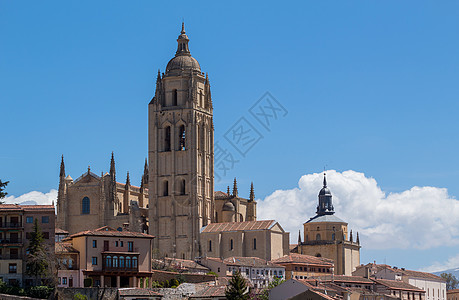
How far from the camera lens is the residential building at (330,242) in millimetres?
128500

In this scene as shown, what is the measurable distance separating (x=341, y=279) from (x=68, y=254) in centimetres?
2895

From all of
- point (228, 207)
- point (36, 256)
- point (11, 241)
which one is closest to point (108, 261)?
point (36, 256)

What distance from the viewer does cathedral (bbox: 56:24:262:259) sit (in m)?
123

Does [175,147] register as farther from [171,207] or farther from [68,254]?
[68,254]

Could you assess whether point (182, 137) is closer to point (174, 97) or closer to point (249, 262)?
point (174, 97)

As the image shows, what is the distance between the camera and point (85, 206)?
126312 millimetres

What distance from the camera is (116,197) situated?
12519cm

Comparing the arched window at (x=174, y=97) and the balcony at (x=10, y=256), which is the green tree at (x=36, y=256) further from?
the arched window at (x=174, y=97)

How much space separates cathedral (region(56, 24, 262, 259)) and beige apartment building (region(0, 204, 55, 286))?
3813 cm

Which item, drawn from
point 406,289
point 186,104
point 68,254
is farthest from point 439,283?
point 68,254

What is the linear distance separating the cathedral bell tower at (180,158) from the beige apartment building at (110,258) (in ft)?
112

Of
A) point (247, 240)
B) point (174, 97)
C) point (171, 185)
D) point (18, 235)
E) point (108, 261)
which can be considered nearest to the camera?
point (18, 235)

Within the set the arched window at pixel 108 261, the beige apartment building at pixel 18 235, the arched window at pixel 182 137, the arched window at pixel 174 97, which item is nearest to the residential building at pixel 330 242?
→ the arched window at pixel 182 137

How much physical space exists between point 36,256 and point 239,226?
137ft
